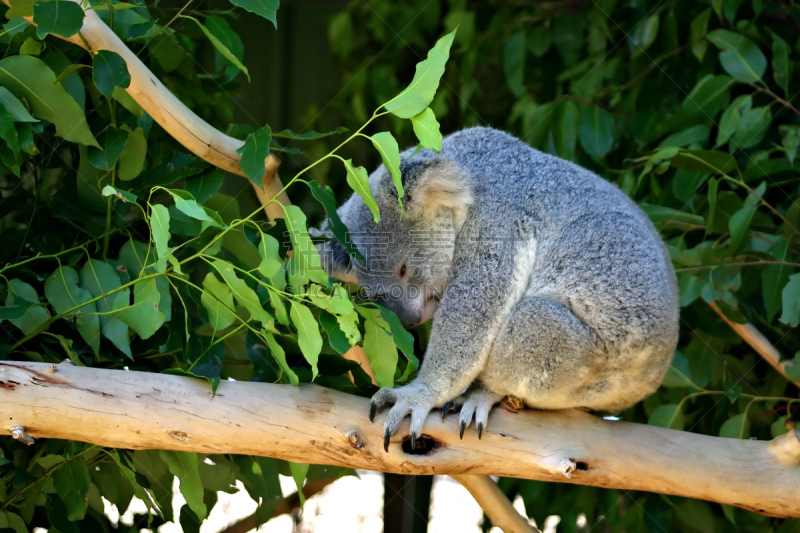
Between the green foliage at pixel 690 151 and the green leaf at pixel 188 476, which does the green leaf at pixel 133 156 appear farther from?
the green foliage at pixel 690 151

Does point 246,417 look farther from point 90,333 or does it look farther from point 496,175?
point 496,175

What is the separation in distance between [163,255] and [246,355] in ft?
2.52

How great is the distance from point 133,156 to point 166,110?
154mm

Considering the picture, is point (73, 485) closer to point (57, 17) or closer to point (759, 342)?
point (57, 17)

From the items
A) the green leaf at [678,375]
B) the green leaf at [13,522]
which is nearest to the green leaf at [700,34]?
the green leaf at [678,375]

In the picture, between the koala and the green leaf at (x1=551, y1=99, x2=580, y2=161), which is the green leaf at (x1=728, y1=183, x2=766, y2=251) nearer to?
the koala

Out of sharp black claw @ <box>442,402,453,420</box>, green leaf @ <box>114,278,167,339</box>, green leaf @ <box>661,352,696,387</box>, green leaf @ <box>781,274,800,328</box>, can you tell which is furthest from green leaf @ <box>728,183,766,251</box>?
green leaf @ <box>114,278,167,339</box>

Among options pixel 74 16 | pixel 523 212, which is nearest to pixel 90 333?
pixel 74 16

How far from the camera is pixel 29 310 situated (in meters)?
1.69

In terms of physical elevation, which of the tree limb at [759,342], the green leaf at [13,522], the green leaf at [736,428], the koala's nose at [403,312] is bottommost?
the green leaf at [736,428]

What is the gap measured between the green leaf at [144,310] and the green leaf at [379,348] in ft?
1.58

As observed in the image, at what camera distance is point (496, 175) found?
2.21 m

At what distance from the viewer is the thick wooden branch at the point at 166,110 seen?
1739 millimetres

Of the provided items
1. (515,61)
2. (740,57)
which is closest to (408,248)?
(515,61)
